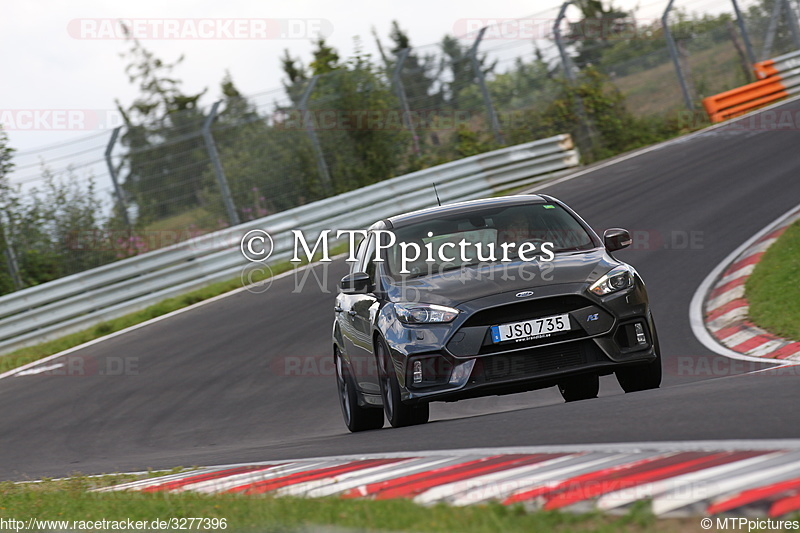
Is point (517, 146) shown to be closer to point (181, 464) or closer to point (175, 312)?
point (175, 312)

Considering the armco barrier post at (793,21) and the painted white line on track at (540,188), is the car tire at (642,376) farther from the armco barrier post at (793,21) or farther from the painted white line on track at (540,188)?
the armco barrier post at (793,21)

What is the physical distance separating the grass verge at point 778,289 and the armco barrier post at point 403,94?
1279 centimetres

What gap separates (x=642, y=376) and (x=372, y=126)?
17.0 metres

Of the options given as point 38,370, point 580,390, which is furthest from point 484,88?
point 580,390

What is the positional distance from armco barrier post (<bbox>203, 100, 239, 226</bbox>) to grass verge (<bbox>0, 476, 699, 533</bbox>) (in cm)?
1456

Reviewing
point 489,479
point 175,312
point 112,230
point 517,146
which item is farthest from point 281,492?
point 517,146

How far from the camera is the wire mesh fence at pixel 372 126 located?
20312mm

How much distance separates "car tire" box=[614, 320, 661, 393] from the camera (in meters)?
7.90

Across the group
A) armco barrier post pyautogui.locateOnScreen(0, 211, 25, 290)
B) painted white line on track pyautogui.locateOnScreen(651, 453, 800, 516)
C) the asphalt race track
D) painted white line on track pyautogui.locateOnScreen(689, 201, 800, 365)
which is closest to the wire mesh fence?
armco barrier post pyautogui.locateOnScreen(0, 211, 25, 290)

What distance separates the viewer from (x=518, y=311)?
7.38 meters

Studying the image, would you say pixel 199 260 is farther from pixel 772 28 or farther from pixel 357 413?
pixel 772 28

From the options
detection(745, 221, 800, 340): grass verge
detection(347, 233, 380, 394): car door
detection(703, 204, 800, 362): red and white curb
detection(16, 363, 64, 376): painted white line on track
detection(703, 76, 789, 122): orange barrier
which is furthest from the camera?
detection(703, 76, 789, 122): orange barrier

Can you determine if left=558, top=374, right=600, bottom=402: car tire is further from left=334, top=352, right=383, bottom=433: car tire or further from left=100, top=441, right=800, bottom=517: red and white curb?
left=100, top=441, right=800, bottom=517: red and white curb

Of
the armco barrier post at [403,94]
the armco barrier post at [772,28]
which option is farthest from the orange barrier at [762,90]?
the armco barrier post at [403,94]
